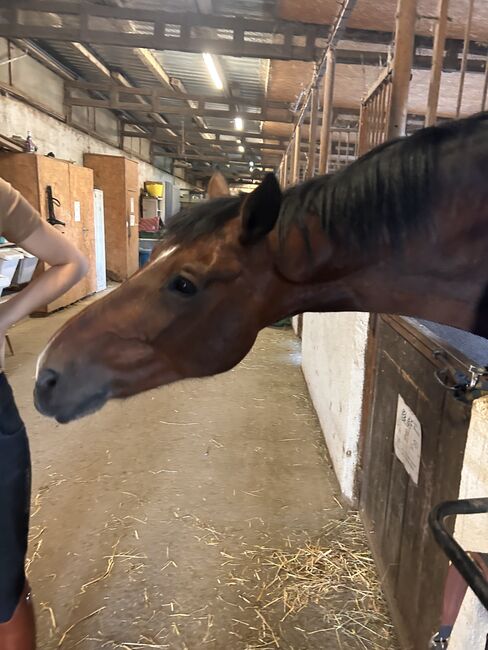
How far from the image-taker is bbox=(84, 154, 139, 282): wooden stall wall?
26.6ft

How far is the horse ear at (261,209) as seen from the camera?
750 mm

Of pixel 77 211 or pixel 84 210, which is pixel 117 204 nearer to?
pixel 84 210

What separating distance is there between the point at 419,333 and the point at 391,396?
1.21 feet

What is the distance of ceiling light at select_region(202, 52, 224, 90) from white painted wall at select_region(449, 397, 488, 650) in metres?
5.07

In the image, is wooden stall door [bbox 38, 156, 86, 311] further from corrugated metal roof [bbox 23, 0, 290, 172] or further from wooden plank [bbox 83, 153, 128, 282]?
wooden plank [bbox 83, 153, 128, 282]

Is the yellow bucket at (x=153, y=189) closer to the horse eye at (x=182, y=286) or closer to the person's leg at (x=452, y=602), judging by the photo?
the horse eye at (x=182, y=286)

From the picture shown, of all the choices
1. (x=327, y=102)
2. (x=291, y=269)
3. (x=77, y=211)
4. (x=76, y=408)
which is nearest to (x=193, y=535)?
(x=76, y=408)

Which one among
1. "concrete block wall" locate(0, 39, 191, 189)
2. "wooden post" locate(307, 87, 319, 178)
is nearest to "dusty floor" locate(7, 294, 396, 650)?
"wooden post" locate(307, 87, 319, 178)

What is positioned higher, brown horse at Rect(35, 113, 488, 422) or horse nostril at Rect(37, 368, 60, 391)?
brown horse at Rect(35, 113, 488, 422)

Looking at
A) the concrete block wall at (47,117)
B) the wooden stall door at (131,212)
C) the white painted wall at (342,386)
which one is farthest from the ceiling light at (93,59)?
the white painted wall at (342,386)

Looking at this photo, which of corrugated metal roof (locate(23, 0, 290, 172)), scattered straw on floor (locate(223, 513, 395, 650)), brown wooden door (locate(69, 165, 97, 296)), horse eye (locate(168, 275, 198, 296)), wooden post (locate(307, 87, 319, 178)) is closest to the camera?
horse eye (locate(168, 275, 198, 296))

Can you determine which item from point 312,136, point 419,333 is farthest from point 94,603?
point 312,136

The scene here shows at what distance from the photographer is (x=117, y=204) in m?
8.20

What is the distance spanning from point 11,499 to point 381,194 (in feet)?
3.39
